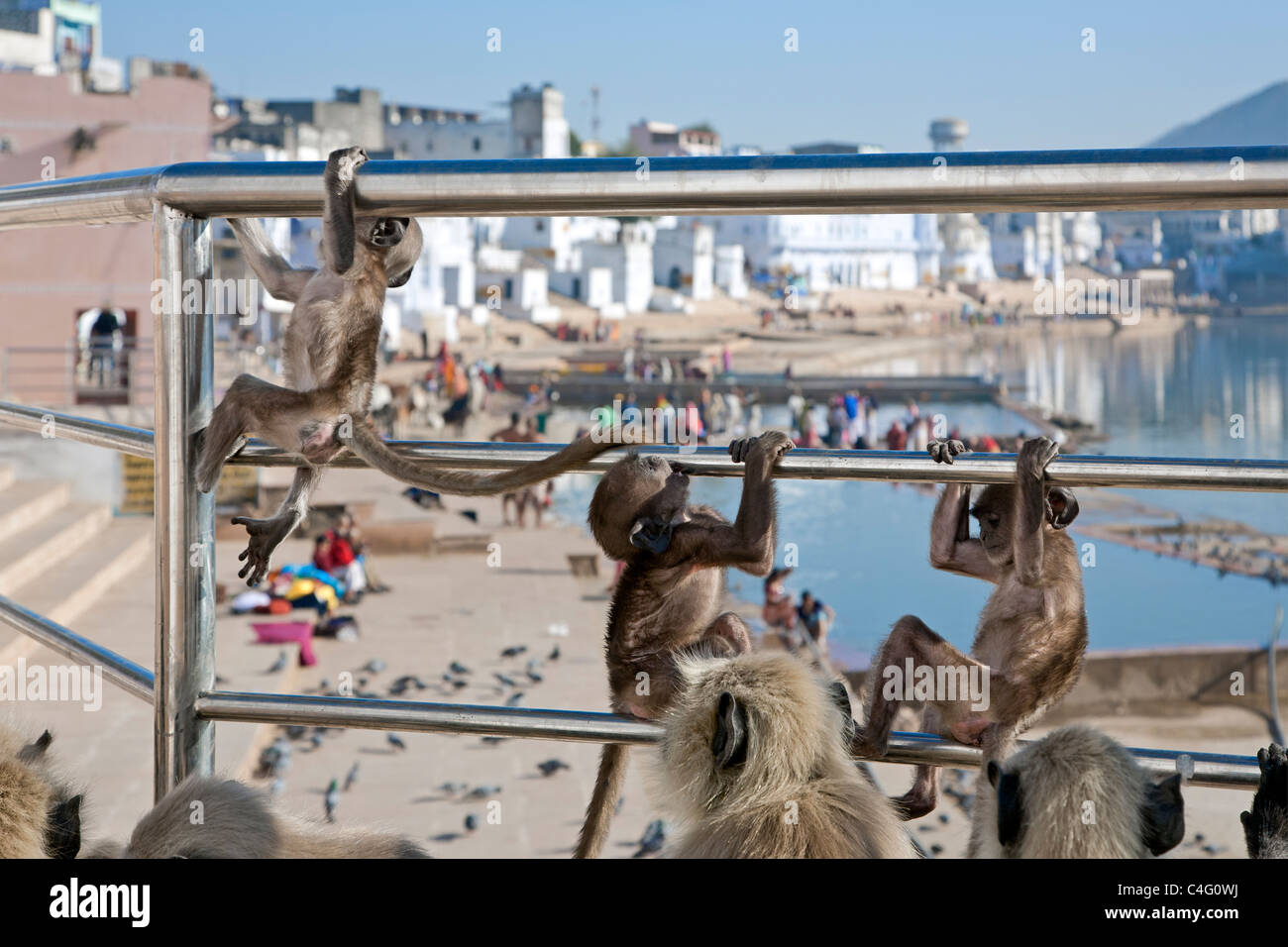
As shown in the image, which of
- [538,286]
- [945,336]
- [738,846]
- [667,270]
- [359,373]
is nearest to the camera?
[738,846]

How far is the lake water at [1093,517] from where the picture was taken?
18844mm

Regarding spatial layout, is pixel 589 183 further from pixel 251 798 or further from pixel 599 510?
pixel 251 798

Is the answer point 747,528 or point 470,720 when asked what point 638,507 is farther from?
point 470,720

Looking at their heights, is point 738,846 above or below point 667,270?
below

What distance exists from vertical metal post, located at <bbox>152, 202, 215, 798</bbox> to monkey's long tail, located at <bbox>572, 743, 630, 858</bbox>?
0.46m

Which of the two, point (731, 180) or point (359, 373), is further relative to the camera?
point (359, 373)

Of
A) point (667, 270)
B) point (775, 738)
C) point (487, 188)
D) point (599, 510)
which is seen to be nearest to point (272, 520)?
point (599, 510)

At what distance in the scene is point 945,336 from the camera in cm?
6625

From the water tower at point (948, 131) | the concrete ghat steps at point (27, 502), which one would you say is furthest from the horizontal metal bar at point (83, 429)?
the water tower at point (948, 131)

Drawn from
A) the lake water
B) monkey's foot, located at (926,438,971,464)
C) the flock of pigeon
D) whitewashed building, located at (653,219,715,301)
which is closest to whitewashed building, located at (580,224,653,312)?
whitewashed building, located at (653,219,715,301)

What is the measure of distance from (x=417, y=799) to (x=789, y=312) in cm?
5742

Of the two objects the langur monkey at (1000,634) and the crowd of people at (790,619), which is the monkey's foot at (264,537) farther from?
the crowd of people at (790,619)

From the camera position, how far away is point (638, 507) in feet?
5.42

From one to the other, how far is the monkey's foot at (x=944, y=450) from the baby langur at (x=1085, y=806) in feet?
1.10
